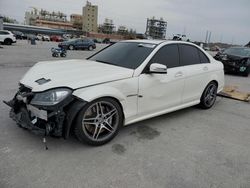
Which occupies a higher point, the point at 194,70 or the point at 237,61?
the point at 194,70

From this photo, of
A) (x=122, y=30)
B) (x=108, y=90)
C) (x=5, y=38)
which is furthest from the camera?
(x=122, y=30)

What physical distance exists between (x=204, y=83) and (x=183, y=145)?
6.14 feet

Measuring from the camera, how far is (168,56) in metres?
4.02

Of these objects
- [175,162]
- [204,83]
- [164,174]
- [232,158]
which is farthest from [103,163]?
[204,83]

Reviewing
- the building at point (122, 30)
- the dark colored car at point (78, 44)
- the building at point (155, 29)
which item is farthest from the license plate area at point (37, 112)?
the building at point (122, 30)

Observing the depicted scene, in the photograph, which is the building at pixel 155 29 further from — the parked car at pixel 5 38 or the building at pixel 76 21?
the building at pixel 76 21

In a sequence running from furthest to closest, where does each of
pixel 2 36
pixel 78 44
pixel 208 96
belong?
pixel 78 44 < pixel 2 36 < pixel 208 96

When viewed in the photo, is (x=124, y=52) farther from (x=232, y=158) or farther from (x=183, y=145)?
(x=232, y=158)

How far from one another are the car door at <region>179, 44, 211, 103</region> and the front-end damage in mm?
2277

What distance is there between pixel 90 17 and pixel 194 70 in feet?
373

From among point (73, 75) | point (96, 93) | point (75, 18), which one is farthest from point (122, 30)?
point (96, 93)

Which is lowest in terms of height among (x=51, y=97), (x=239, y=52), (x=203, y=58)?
(x=51, y=97)

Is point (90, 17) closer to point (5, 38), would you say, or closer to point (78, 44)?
point (78, 44)

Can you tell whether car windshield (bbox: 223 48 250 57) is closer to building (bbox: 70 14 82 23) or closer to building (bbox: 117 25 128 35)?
building (bbox: 117 25 128 35)
